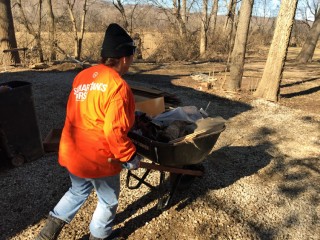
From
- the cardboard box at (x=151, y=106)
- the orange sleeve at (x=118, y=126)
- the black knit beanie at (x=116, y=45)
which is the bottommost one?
the cardboard box at (x=151, y=106)

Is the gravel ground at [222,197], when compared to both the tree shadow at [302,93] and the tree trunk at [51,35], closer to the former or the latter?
the tree shadow at [302,93]

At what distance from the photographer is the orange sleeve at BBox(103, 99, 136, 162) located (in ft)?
7.38

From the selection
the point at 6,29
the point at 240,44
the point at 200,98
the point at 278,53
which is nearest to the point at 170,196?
the point at 200,98

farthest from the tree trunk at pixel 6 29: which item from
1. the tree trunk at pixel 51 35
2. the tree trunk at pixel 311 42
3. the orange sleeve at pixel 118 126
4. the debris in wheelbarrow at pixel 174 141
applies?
the tree trunk at pixel 311 42

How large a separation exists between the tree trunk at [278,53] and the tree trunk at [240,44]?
77 centimetres

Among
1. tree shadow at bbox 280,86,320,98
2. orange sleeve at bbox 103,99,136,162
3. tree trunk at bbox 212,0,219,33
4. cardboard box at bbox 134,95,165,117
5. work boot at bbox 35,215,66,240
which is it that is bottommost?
tree shadow at bbox 280,86,320,98

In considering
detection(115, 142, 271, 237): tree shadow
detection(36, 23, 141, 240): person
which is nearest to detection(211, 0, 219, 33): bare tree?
detection(115, 142, 271, 237): tree shadow

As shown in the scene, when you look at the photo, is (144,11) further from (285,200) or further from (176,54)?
(285,200)

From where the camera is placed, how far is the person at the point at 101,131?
228 cm

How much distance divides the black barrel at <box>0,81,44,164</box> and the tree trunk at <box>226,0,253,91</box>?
6.34 m

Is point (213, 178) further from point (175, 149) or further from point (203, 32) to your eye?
point (203, 32)

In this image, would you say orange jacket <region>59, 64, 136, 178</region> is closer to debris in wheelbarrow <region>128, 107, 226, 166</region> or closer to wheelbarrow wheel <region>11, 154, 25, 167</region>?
debris in wheelbarrow <region>128, 107, 226, 166</region>

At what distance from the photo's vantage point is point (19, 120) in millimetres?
4336

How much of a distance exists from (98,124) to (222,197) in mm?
2266
